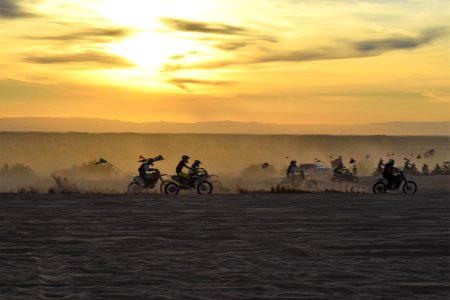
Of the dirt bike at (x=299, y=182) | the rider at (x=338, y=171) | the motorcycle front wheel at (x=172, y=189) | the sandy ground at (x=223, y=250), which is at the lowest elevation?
the sandy ground at (x=223, y=250)

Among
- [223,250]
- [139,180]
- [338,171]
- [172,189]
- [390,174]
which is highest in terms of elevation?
[338,171]

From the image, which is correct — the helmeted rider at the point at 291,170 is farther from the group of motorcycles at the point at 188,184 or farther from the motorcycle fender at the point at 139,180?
the motorcycle fender at the point at 139,180

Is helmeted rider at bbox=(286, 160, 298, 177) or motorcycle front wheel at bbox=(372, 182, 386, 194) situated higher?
helmeted rider at bbox=(286, 160, 298, 177)

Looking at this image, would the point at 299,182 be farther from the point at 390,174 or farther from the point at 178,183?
the point at 178,183

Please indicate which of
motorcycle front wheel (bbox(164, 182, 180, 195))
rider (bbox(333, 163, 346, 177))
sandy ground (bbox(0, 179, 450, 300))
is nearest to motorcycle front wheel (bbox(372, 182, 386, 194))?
sandy ground (bbox(0, 179, 450, 300))

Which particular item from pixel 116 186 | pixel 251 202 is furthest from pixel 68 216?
pixel 116 186

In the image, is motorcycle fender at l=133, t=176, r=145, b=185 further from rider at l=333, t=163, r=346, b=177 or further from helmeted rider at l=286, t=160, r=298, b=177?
rider at l=333, t=163, r=346, b=177

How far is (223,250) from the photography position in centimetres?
1591

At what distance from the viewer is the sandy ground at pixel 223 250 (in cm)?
1201

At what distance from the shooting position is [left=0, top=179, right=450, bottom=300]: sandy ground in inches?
473

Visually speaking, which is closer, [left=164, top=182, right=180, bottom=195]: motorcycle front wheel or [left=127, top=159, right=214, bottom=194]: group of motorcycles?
[left=164, top=182, right=180, bottom=195]: motorcycle front wheel

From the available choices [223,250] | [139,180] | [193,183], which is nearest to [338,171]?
[193,183]

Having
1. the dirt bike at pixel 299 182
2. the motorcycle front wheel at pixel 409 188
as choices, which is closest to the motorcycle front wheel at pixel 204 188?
the dirt bike at pixel 299 182

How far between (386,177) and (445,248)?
18.5 m
